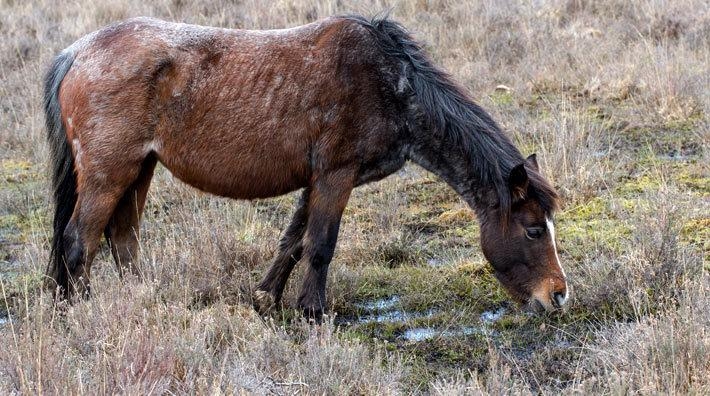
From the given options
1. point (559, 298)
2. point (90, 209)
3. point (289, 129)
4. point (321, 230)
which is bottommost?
point (559, 298)

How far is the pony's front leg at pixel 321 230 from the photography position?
5637mm

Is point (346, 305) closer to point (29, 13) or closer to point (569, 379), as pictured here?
point (569, 379)

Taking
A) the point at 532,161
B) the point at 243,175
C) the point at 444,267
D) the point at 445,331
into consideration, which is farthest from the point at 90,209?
the point at 532,161

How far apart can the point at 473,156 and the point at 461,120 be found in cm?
25

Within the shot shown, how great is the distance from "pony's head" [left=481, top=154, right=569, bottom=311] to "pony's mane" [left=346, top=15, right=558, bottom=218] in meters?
0.01

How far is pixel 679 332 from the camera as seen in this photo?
4.25m

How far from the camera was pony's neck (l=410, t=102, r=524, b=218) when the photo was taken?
5.62 metres

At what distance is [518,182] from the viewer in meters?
5.48

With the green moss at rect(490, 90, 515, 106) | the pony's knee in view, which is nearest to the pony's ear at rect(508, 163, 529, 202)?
the pony's knee

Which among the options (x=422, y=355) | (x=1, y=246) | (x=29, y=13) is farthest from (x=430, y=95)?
(x=29, y=13)

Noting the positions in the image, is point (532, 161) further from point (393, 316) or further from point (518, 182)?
point (393, 316)

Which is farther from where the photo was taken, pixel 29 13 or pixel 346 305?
pixel 29 13

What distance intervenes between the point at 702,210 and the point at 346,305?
10.5 feet

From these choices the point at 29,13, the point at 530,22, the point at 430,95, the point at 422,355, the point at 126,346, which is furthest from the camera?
the point at 29,13
